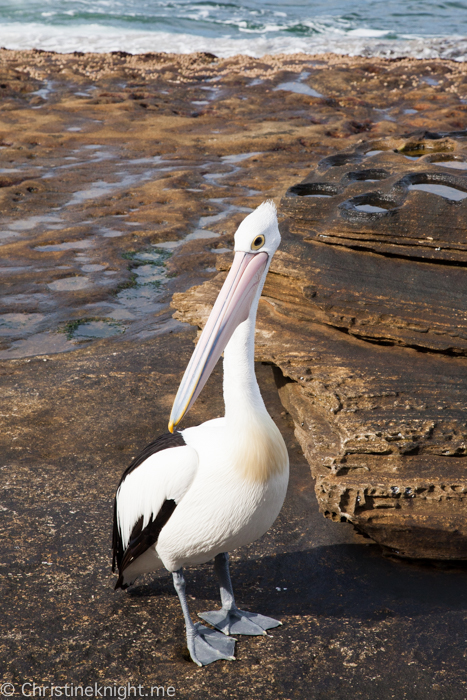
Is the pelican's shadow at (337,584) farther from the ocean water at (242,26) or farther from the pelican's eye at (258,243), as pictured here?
the ocean water at (242,26)

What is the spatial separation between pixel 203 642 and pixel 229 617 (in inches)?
7.8

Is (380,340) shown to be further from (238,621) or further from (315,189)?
(238,621)

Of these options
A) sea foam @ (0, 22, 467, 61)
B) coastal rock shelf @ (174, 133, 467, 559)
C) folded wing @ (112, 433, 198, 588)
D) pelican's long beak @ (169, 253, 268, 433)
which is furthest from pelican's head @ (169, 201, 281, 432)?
sea foam @ (0, 22, 467, 61)

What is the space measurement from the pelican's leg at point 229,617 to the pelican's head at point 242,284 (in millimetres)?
978

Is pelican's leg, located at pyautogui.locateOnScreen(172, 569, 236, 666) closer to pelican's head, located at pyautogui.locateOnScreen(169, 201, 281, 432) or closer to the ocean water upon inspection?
pelican's head, located at pyautogui.locateOnScreen(169, 201, 281, 432)

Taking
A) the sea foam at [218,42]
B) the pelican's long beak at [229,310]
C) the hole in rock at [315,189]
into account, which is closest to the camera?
the pelican's long beak at [229,310]

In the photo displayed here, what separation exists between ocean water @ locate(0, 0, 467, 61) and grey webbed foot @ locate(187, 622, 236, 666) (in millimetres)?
26446

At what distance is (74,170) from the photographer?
10.7 metres

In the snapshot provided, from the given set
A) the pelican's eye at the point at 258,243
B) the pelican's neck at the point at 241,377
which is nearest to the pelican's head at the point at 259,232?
the pelican's eye at the point at 258,243

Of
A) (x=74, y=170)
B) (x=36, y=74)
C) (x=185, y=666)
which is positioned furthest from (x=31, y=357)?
(x=36, y=74)

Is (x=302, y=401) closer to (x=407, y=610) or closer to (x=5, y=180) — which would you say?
(x=407, y=610)

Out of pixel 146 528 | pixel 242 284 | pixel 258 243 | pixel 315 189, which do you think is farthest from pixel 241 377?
pixel 315 189

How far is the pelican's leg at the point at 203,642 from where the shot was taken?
2.54m

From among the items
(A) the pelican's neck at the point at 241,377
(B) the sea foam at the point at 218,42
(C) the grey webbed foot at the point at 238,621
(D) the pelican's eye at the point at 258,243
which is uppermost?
(B) the sea foam at the point at 218,42
